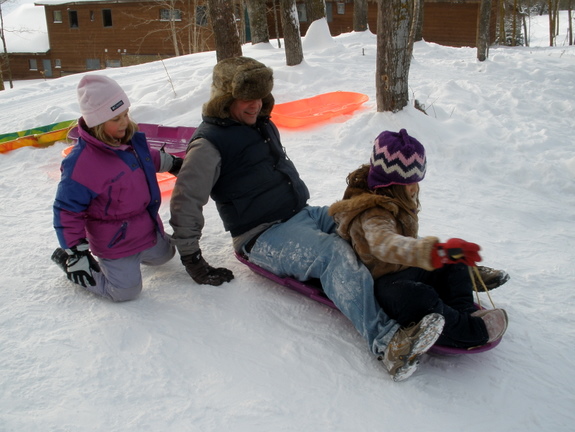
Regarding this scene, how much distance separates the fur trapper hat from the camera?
252cm

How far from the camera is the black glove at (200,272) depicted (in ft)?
8.47

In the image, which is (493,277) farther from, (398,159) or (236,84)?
(236,84)

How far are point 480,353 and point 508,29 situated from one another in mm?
23886

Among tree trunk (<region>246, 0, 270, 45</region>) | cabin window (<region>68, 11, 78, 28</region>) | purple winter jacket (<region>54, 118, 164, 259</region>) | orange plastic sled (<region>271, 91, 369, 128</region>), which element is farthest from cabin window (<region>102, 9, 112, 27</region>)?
purple winter jacket (<region>54, 118, 164, 259</region>)

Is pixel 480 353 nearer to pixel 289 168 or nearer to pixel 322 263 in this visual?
pixel 322 263

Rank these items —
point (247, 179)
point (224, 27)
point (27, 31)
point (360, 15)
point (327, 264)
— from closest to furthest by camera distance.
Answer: point (327, 264) < point (247, 179) < point (224, 27) < point (360, 15) < point (27, 31)

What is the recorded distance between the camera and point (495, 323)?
6.87 ft

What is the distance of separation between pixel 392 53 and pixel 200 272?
3429mm

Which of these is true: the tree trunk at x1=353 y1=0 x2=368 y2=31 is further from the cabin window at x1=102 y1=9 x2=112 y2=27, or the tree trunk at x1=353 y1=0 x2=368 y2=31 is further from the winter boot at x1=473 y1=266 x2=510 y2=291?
the cabin window at x1=102 y1=9 x2=112 y2=27

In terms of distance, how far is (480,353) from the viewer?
217 centimetres

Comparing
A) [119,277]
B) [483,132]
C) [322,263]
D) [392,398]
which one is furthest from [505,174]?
[119,277]

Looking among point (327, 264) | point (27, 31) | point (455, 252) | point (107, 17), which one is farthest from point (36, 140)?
point (27, 31)

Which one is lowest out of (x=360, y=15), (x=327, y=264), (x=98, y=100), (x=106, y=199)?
(x=327, y=264)

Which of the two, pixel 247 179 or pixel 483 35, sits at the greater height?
pixel 483 35
